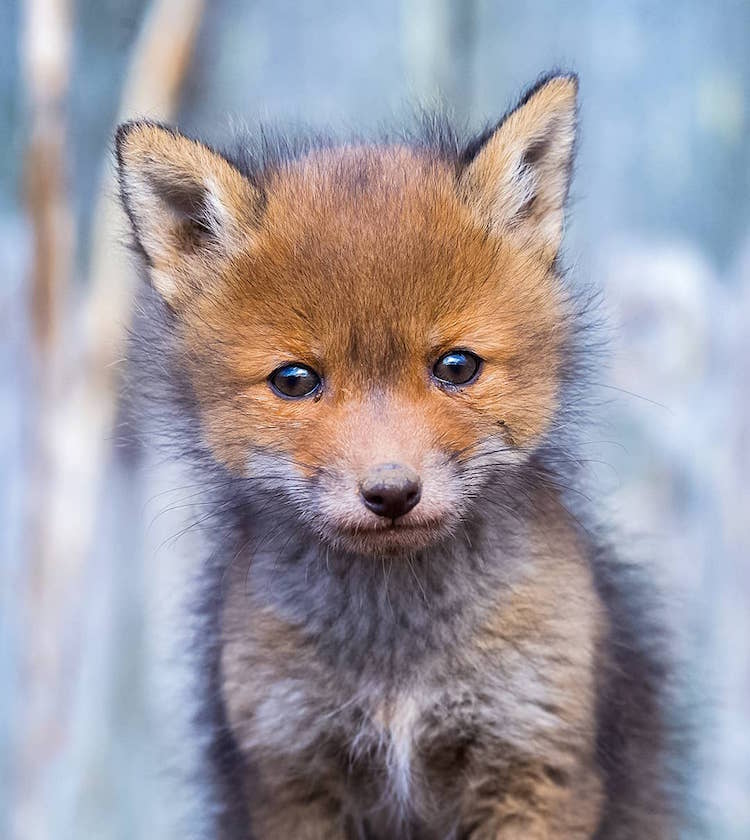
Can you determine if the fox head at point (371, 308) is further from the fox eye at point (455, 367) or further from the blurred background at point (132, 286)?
the blurred background at point (132, 286)

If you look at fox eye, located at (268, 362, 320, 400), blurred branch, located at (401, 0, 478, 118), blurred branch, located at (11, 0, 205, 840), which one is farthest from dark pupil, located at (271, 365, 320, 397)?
blurred branch, located at (401, 0, 478, 118)

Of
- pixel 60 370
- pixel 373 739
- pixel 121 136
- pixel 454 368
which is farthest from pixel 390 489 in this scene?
pixel 60 370

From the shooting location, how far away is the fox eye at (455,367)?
5.49 ft

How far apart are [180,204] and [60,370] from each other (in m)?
1.97

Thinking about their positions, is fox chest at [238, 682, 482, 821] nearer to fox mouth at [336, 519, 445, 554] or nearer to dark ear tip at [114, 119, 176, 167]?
fox mouth at [336, 519, 445, 554]

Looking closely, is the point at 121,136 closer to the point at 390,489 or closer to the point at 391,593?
the point at 390,489

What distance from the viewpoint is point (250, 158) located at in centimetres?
195

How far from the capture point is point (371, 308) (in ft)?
5.32

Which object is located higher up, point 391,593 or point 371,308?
point 371,308

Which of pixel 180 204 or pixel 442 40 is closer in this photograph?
pixel 180 204

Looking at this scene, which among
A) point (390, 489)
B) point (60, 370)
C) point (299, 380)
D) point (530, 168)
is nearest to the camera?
point (390, 489)

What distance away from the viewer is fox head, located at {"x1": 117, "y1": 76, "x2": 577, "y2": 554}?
5.33ft

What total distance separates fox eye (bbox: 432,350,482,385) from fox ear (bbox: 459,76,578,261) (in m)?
0.23

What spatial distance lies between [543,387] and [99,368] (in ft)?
7.04
